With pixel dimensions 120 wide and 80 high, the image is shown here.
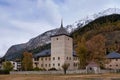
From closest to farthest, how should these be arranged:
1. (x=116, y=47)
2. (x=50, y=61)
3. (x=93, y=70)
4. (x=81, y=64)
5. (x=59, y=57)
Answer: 1. (x=93, y=70)
2. (x=81, y=64)
3. (x=59, y=57)
4. (x=50, y=61)
5. (x=116, y=47)

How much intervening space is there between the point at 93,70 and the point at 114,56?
3654cm

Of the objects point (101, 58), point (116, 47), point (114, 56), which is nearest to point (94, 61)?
point (101, 58)

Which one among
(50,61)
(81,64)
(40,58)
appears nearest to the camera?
(81,64)

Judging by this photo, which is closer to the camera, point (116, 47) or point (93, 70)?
point (93, 70)

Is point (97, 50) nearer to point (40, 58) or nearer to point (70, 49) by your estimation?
point (70, 49)

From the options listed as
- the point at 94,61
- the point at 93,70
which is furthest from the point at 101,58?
the point at 93,70

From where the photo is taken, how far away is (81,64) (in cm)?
8662

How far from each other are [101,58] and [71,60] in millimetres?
15534

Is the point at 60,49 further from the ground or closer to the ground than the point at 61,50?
further from the ground

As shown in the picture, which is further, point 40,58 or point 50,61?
point 40,58

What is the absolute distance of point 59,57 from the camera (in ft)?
314

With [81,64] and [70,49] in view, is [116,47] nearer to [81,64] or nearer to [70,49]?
[70,49]

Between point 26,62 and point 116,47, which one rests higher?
point 116,47

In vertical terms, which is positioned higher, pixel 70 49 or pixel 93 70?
pixel 70 49
